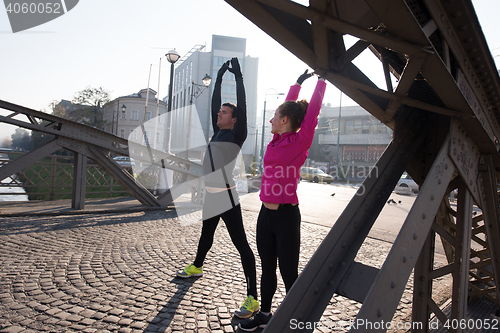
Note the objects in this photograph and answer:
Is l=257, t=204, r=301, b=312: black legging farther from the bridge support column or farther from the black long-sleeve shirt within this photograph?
the bridge support column

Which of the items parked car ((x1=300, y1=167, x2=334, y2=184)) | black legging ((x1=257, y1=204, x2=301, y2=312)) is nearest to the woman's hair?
black legging ((x1=257, y1=204, x2=301, y2=312))

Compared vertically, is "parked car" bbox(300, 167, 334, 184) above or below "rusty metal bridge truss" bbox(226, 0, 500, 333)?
below

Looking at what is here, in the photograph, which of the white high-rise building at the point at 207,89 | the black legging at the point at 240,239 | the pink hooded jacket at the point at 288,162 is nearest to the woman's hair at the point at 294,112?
the pink hooded jacket at the point at 288,162

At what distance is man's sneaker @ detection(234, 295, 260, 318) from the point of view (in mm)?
2756

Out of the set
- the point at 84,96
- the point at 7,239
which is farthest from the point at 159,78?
the point at 7,239

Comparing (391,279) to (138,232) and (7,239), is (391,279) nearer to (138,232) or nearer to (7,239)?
(138,232)

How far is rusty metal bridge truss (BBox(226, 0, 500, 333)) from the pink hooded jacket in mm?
360

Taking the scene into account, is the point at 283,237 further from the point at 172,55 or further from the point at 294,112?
the point at 172,55

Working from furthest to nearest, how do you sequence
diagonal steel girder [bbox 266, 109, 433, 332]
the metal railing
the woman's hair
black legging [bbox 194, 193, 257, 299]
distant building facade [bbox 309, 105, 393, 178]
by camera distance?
distant building facade [bbox 309, 105, 393, 178] < the metal railing < black legging [bbox 194, 193, 257, 299] < the woman's hair < diagonal steel girder [bbox 266, 109, 433, 332]

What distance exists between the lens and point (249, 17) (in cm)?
144

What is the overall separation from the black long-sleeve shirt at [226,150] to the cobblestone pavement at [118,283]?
4.06 feet

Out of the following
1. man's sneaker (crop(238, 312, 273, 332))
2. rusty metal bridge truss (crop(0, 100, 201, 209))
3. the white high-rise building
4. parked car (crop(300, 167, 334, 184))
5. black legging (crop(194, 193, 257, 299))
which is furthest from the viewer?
the white high-rise building

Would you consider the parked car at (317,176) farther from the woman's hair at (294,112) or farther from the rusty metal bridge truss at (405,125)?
the woman's hair at (294,112)

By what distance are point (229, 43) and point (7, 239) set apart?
57037mm
